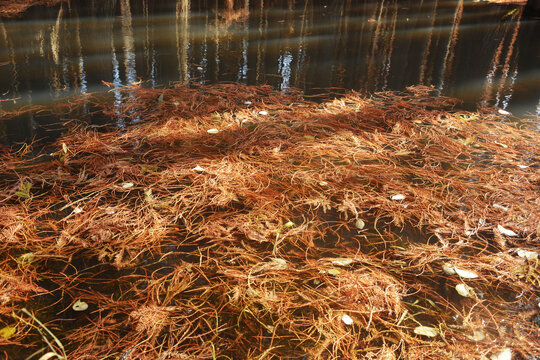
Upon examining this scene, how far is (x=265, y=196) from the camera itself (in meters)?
2.04

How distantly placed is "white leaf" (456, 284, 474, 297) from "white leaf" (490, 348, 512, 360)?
10.4 inches

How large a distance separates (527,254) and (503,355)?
26.0 inches

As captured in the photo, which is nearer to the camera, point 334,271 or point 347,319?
point 347,319

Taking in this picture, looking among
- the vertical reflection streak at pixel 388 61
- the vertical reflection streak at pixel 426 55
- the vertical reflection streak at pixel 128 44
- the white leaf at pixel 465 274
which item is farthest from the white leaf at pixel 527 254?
the vertical reflection streak at pixel 128 44

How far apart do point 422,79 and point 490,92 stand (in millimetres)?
685

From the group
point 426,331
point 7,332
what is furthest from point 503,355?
point 7,332

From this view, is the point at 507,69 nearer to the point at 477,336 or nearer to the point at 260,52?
the point at 260,52

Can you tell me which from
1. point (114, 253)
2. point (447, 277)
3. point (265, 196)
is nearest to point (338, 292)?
point (447, 277)

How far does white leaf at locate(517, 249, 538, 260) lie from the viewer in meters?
1.72

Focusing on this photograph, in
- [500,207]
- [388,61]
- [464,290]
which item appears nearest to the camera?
[464,290]

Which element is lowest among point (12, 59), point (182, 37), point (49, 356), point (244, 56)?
point (49, 356)

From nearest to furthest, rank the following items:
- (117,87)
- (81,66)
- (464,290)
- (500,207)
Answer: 1. (464,290)
2. (500,207)
3. (117,87)
4. (81,66)

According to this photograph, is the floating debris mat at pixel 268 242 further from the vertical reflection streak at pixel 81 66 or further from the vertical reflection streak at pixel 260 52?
the vertical reflection streak at pixel 260 52

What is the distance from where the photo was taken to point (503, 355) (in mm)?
1290
